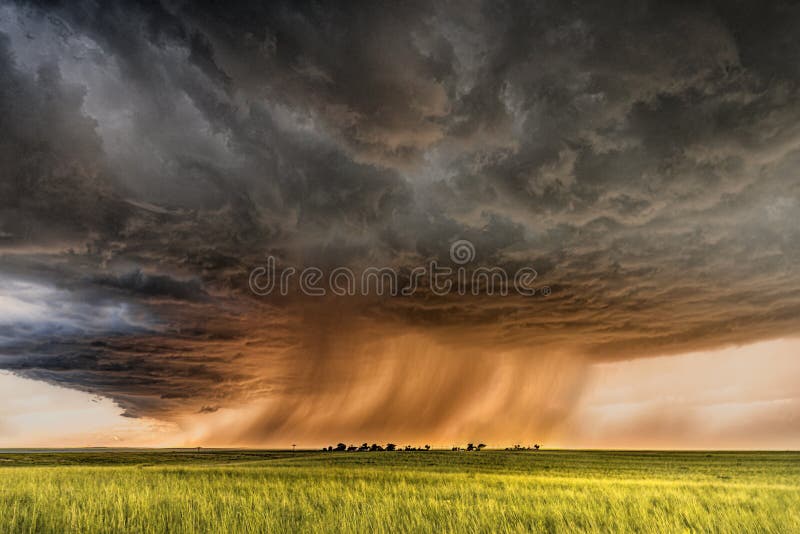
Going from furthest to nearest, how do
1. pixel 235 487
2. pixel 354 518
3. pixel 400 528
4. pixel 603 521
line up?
pixel 235 487
pixel 603 521
pixel 354 518
pixel 400 528

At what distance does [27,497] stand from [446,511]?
12444 millimetres

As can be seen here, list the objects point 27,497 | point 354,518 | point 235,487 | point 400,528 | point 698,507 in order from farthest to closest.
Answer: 1. point 235,487
2. point 27,497
3. point 698,507
4. point 354,518
5. point 400,528

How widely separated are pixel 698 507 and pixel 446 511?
24.1ft

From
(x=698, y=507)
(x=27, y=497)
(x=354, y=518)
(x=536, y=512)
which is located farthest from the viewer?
(x=27, y=497)

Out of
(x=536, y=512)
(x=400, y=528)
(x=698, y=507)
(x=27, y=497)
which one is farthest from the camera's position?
(x=27, y=497)

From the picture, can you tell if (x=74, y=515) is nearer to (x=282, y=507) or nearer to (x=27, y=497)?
(x=282, y=507)

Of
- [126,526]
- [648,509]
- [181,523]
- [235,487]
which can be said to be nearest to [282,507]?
[181,523]

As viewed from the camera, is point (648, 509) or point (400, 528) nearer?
point (400, 528)

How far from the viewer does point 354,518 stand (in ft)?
33.9

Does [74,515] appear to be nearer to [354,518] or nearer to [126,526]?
[126,526]

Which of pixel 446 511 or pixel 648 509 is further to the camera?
pixel 648 509

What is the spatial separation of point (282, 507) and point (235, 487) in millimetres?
7421

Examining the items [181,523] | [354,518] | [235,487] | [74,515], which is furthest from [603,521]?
[235,487]

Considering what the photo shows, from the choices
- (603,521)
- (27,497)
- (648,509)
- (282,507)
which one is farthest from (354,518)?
(27,497)
